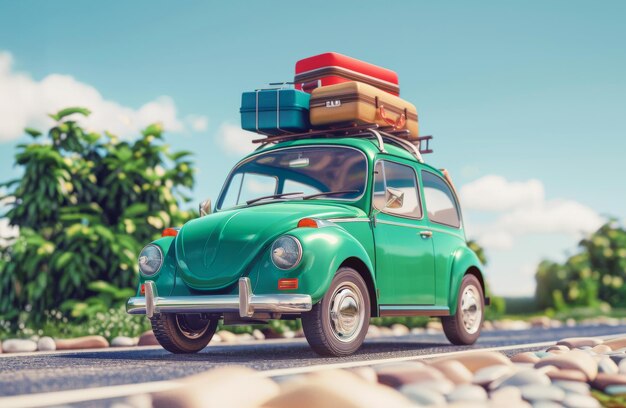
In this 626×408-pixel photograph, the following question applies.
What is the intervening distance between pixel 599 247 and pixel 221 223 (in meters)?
21.6

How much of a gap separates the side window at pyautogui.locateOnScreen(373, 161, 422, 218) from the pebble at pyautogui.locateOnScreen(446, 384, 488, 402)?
9.96 feet

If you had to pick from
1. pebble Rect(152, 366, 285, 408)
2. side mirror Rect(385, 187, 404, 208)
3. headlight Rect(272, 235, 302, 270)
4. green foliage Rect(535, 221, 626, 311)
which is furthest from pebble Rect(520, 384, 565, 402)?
green foliage Rect(535, 221, 626, 311)

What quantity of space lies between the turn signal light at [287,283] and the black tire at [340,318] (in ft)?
0.88

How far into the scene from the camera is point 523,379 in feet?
14.4

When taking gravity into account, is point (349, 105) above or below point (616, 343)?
above

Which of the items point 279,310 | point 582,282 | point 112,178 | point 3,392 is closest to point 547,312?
point 582,282

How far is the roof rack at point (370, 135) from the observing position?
7.71 m

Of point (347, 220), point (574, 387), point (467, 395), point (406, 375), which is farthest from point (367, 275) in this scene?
point (467, 395)

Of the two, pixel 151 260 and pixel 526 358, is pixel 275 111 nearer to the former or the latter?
pixel 151 260

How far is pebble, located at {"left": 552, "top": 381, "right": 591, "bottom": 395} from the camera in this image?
4.35 meters

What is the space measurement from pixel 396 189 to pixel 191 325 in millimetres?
2190

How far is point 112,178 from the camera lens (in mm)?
14008

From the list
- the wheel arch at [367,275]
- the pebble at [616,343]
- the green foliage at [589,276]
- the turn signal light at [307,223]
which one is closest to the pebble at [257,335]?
the wheel arch at [367,275]

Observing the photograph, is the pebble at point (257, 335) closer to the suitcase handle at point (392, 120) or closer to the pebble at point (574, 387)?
the suitcase handle at point (392, 120)
